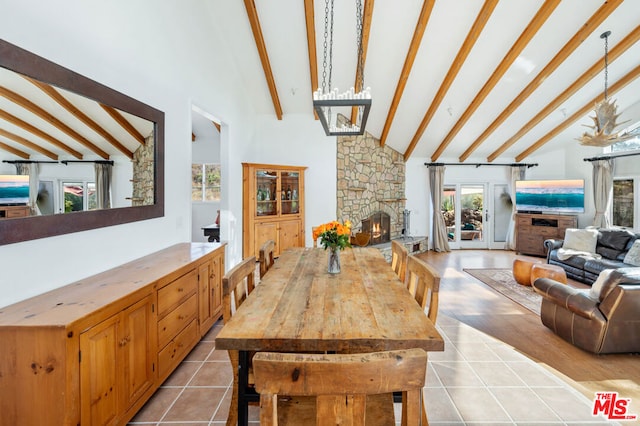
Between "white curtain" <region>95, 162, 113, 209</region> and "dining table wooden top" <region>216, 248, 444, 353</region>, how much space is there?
1246mm

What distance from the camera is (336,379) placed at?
0.82 metres

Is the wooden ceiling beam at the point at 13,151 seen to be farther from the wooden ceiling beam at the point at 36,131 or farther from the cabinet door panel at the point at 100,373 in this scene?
the cabinet door panel at the point at 100,373

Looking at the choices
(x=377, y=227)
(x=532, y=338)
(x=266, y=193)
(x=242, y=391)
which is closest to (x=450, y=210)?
(x=377, y=227)

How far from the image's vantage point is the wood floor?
252 cm

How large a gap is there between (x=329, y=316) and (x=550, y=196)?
8.14m

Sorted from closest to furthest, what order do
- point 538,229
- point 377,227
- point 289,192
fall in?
point 289,192, point 538,229, point 377,227

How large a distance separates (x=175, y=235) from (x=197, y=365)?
1.32m

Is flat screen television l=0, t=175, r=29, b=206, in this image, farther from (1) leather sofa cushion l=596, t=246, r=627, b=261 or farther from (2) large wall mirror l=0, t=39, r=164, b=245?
(1) leather sofa cushion l=596, t=246, r=627, b=261

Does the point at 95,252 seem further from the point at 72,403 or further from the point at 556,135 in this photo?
the point at 556,135

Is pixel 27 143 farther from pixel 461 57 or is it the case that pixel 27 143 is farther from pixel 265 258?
pixel 461 57

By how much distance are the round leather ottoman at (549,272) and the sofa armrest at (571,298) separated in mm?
1220

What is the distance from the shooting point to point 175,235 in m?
3.31

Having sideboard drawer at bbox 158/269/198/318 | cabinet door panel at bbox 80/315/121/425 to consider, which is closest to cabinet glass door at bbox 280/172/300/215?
sideboard drawer at bbox 158/269/198/318

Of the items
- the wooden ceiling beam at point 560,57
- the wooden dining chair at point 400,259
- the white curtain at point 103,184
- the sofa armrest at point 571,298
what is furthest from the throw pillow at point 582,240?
the white curtain at point 103,184
